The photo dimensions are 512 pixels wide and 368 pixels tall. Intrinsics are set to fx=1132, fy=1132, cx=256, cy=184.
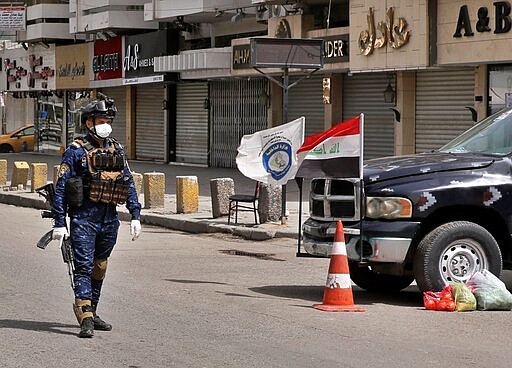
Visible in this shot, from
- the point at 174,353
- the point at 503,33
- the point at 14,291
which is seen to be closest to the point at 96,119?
the point at 174,353

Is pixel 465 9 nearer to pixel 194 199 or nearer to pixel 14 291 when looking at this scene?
pixel 194 199

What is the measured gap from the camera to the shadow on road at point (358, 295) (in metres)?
11.3

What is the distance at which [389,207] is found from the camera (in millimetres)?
10656

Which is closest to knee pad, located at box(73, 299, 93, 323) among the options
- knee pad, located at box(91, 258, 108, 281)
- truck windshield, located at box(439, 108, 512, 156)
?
knee pad, located at box(91, 258, 108, 281)

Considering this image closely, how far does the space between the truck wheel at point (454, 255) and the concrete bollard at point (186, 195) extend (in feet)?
36.6

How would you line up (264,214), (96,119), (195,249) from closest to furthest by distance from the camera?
(96,119)
(195,249)
(264,214)

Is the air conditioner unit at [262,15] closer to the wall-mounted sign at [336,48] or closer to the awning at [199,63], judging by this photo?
the awning at [199,63]

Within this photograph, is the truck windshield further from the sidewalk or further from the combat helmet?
the sidewalk

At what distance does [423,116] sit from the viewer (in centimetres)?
2794

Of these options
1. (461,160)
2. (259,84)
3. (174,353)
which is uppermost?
(259,84)

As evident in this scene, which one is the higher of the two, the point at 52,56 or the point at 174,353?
the point at 52,56

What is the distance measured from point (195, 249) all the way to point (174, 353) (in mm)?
8393

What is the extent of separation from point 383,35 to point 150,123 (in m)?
17.5

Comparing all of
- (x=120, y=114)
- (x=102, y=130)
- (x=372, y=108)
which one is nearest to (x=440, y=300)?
(x=102, y=130)
